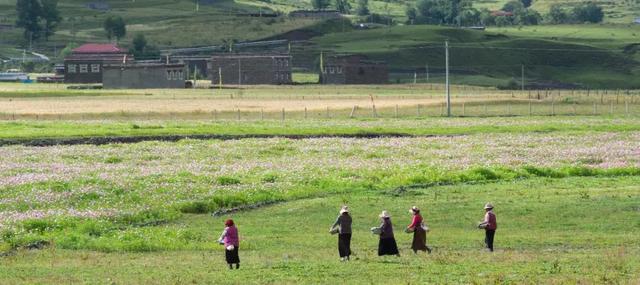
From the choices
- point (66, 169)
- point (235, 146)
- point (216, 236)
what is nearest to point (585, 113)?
point (235, 146)

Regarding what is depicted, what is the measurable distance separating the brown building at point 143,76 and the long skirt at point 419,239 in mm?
156183

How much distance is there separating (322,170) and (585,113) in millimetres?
60619

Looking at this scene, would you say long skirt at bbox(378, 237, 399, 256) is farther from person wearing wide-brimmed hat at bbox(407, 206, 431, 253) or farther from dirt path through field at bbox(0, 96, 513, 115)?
dirt path through field at bbox(0, 96, 513, 115)

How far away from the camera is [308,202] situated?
5084 cm

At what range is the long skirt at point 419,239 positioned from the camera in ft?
119

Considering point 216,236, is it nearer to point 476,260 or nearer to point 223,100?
point 476,260

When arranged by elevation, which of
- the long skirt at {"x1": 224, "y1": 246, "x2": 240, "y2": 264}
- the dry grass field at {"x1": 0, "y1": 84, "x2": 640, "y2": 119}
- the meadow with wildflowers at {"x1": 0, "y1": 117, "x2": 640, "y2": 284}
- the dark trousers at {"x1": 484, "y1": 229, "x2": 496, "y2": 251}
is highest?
the long skirt at {"x1": 224, "y1": 246, "x2": 240, "y2": 264}

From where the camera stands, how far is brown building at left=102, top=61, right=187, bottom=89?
19212 centimetres

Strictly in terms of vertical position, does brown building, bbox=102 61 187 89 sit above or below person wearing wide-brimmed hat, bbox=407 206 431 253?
below

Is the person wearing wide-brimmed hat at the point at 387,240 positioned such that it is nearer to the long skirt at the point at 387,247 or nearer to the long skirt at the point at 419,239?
the long skirt at the point at 387,247

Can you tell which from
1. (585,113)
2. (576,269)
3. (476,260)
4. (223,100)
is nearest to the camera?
(576,269)

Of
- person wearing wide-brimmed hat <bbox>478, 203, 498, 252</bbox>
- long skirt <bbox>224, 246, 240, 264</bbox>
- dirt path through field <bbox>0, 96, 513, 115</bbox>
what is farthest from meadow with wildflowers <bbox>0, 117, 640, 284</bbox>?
dirt path through field <bbox>0, 96, 513, 115</bbox>

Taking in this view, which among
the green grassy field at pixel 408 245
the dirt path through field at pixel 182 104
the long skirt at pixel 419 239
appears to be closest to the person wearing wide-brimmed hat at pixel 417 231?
the long skirt at pixel 419 239

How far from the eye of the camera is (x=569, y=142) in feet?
260
